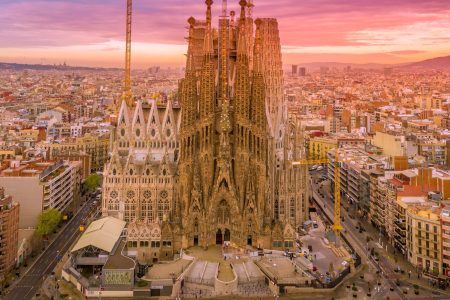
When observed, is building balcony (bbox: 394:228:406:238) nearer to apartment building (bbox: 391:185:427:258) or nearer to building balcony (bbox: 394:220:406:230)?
apartment building (bbox: 391:185:427:258)

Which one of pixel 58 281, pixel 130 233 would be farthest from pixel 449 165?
pixel 58 281

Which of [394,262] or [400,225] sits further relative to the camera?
[400,225]

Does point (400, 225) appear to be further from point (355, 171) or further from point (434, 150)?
point (434, 150)

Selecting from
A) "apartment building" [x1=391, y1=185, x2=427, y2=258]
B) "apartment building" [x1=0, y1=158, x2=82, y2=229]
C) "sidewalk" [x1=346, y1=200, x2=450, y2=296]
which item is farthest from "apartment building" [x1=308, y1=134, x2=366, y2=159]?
"apartment building" [x1=0, y1=158, x2=82, y2=229]

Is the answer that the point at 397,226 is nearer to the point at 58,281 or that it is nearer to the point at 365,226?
the point at 365,226

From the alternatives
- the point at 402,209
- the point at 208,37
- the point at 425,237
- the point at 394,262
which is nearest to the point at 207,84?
the point at 208,37

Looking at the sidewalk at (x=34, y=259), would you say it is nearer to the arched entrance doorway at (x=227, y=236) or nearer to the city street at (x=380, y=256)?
the arched entrance doorway at (x=227, y=236)

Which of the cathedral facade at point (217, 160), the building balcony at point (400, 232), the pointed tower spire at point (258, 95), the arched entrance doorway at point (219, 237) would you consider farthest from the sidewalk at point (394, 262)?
the pointed tower spire at point (258, 95)
